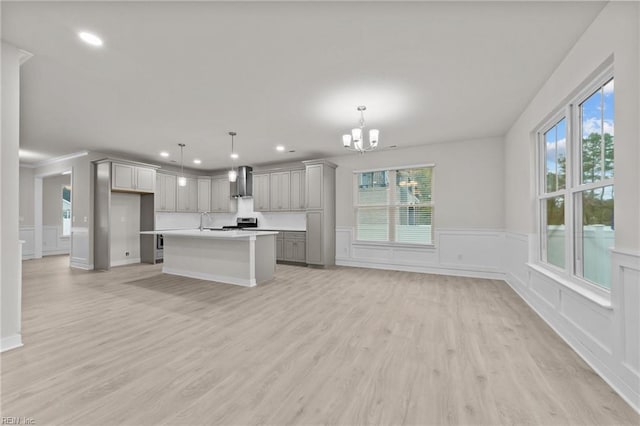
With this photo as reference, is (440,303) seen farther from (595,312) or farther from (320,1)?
(320,1)

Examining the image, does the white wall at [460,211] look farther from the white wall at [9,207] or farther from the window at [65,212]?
the window at [65,212]

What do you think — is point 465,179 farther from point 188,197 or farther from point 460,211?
point 188,197

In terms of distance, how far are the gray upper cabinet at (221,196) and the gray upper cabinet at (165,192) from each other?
116 cm

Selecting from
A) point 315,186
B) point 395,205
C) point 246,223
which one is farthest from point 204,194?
point 395,205

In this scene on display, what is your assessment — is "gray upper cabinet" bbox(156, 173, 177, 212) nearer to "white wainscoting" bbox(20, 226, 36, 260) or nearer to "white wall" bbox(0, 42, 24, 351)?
"white wainscoting" bbox(20, 226, 36, 260)

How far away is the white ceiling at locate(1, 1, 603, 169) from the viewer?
2.06 m

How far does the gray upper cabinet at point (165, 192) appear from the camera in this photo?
7.34 metres

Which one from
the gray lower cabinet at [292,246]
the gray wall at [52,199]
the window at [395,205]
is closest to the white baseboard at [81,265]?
the gray wall at [52,199]

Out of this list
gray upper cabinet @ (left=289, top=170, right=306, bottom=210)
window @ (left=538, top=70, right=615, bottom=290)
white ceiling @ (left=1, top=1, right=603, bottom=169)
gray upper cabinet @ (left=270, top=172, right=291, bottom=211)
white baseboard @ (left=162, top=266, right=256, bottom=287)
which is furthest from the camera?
gray upper cabinet @ (left=270, top=172, right=291, bottom=211)

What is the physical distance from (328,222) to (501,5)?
509 centimetres

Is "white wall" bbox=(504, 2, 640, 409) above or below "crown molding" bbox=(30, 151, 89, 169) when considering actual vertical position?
below

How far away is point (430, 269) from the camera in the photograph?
572 centimetres

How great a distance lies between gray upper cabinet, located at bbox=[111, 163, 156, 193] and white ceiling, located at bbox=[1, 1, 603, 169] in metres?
1.46

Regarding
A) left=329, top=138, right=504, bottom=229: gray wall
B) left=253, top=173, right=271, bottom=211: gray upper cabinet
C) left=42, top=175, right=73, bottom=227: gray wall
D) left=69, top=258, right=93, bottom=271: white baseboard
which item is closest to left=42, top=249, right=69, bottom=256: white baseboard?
left=42, top=175, right=73, bottom=227: gray wall
